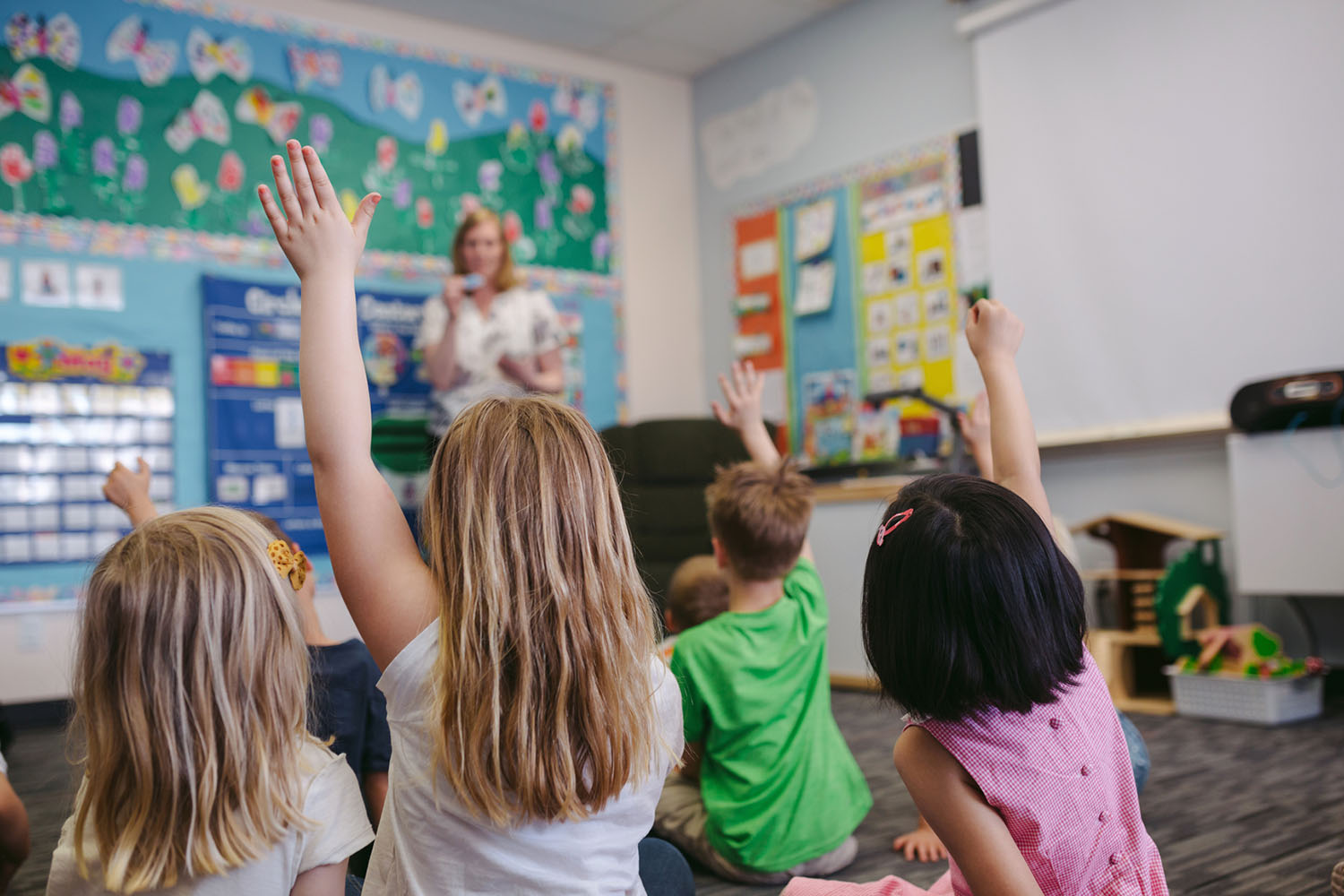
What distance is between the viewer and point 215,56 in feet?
13.1

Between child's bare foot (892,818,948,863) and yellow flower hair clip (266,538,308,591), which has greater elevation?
yellow flower hair clip (266,538,308,591)

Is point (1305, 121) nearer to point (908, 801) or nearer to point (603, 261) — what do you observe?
point (908, 801)

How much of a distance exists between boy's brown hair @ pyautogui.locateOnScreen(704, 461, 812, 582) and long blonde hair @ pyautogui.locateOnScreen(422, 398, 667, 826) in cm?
80

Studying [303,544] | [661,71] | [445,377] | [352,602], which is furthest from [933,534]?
[661,71]

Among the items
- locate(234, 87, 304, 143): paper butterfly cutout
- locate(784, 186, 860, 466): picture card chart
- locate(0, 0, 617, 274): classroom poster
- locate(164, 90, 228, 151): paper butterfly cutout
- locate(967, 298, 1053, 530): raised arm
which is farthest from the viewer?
locate(784, 186, 860, 466): picture card chart

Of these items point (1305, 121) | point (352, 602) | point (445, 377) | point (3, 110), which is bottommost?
point (352, 602)

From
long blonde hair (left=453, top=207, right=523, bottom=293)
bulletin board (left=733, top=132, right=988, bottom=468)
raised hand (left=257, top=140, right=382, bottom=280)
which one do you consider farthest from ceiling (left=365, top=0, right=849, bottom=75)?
raised hand (left=257, top=140, right=382, bottom=280)

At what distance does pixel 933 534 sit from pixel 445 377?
10.9 ft

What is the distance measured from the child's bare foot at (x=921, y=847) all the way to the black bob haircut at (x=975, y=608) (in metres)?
1.12

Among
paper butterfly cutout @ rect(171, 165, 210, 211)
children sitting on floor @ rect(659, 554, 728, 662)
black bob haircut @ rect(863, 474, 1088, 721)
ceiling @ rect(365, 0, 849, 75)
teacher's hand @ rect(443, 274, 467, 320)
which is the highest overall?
ceiling @ rect(365, 0, 849, 75)

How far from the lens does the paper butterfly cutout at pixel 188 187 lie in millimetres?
3898

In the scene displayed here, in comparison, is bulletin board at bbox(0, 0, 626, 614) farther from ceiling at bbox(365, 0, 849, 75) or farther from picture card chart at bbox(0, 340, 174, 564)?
ceiling at bbox(365, 0, 849, 75)

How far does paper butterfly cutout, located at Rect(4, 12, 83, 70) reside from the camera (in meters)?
3.62

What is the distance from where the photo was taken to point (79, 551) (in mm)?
3686
